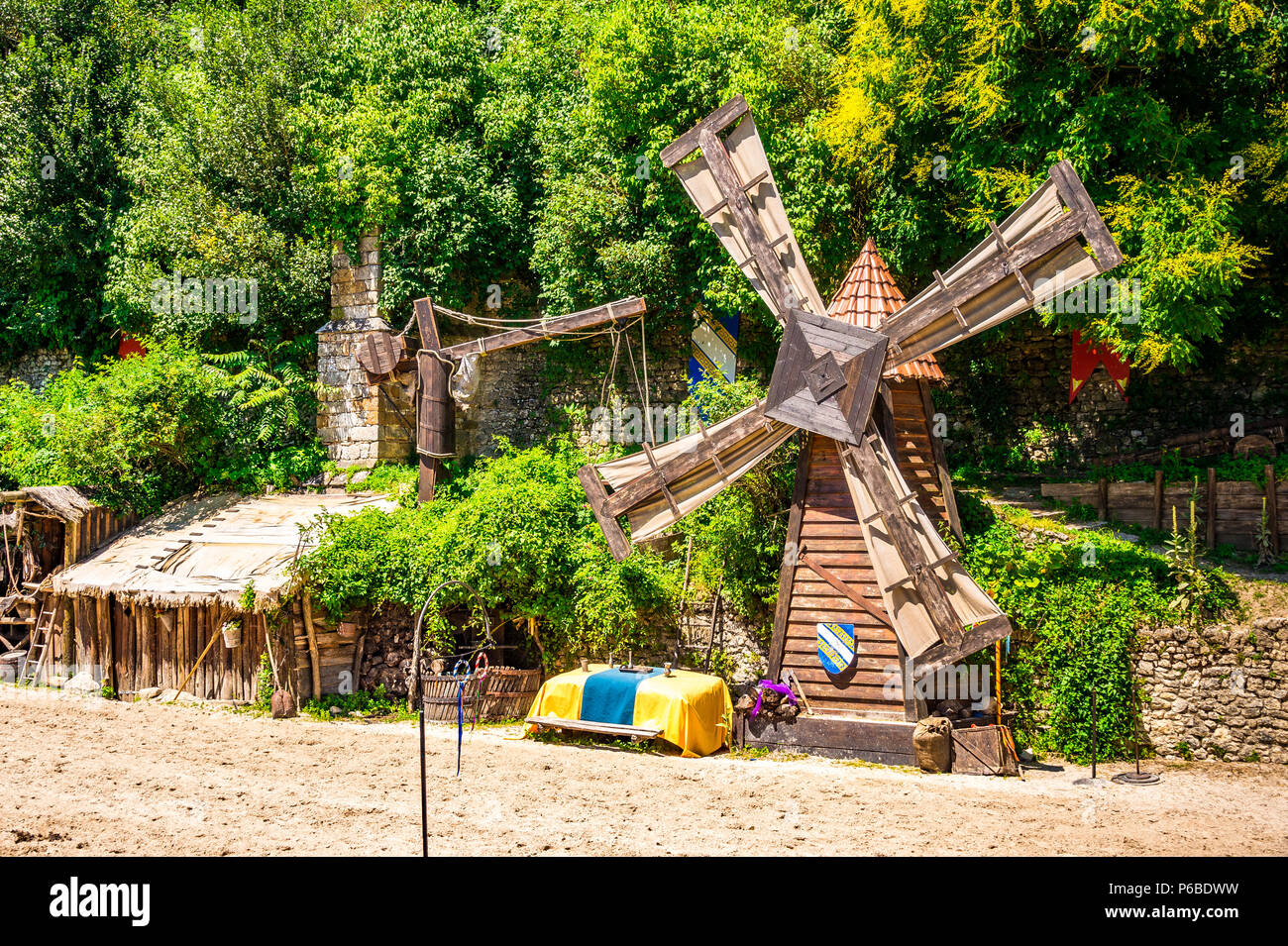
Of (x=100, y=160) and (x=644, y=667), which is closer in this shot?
(x=644, y=667)

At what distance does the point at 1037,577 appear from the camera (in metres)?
11.4

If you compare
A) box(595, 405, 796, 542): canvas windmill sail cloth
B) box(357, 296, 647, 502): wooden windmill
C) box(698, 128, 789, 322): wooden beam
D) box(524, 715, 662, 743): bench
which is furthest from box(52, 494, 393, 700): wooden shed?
box(698, 128, 789, 322): wooden beam

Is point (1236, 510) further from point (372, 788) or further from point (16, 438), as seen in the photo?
point (16, 438)

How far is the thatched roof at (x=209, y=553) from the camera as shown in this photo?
13.4 m

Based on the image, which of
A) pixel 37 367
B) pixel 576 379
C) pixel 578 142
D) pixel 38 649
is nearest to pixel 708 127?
pixel 578 142

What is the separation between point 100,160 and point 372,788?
17598 millimetres

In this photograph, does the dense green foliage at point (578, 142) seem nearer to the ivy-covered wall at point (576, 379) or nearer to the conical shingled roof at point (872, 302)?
the ivy-covered wall at point (576, 379)

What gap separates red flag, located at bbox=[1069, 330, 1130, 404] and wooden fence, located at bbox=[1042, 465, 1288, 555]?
7.69ft

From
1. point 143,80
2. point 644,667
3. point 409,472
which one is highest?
point 143,80

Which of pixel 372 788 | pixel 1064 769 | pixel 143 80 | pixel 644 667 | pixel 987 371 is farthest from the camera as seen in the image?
pixel 143 80

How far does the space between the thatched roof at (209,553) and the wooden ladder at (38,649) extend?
717mm
